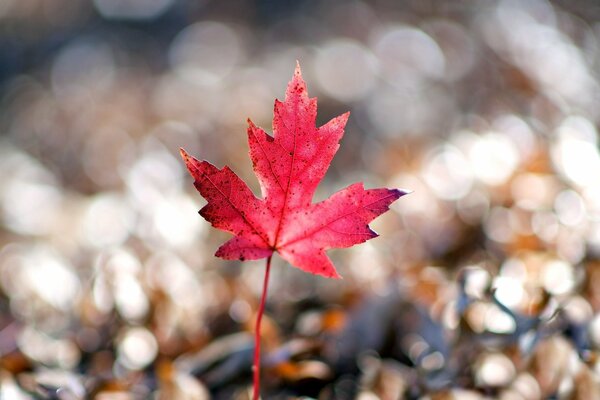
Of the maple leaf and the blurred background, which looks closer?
the maple leaf

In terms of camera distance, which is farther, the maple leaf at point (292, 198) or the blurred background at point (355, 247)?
the blurred background at point (355, 247)

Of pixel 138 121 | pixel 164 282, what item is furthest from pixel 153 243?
pixel 138 121

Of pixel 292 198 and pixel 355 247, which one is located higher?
pixel 292 198

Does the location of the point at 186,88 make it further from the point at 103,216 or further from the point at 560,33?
the point at 560,33
